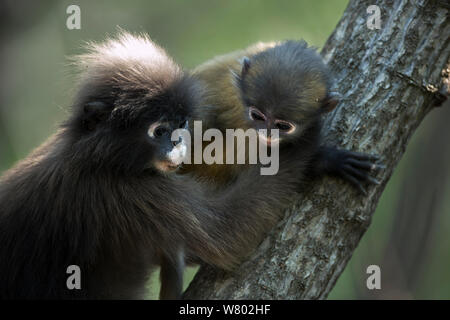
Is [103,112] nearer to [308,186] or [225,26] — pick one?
[308,186]

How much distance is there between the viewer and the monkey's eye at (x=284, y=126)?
4904 millimetres

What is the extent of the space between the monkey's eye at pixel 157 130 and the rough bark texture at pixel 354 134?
121cm

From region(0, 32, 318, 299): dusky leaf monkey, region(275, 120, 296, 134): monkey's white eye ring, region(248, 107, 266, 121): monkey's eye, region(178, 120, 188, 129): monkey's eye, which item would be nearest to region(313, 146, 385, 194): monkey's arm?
region(0, 32, 318, 299): dusky leaf monkey

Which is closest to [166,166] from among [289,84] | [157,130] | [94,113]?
[157,130]

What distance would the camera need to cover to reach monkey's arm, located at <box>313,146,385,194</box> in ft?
15.2

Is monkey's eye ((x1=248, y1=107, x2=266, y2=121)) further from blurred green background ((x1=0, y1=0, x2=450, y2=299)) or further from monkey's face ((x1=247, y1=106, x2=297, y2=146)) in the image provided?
blurred green background ((x1=0, y1=0, x2=450, y2=299))

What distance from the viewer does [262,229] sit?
464cm

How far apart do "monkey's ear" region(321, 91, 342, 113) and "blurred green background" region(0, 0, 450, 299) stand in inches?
88.1

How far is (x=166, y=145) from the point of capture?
4457 mm
